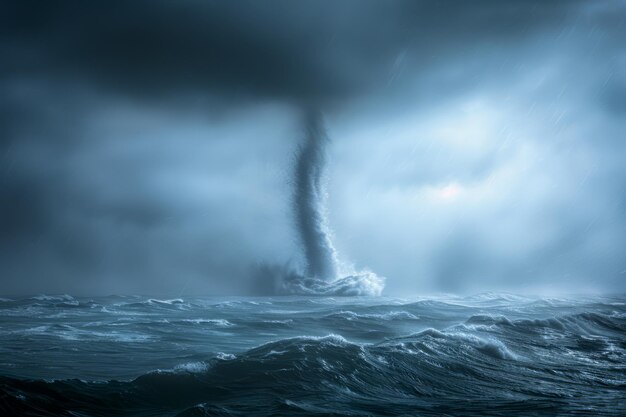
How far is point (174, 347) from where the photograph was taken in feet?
60.9

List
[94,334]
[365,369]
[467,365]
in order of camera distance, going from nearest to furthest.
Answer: [365,369], [467,365], [94,334]

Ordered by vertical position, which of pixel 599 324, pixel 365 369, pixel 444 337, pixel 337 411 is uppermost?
pixel 599 324

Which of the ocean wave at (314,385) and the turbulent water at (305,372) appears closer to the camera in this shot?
the ocean wave at (314,385)

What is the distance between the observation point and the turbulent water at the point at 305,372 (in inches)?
411

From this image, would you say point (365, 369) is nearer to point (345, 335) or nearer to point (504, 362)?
point (504, 362)

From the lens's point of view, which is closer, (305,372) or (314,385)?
(314,385)

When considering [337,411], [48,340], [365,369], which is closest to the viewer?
[337,411]

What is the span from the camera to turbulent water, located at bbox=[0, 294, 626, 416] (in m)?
10.4

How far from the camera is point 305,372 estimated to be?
13328 millimetres

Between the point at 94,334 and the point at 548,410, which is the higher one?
the point at 94,334

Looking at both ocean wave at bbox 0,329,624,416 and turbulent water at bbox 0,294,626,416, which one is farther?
turbulent water at bbox 0,294,626,416

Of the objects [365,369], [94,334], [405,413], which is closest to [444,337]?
[365,369]

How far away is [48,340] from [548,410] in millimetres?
19326

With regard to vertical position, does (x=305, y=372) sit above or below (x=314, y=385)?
above
